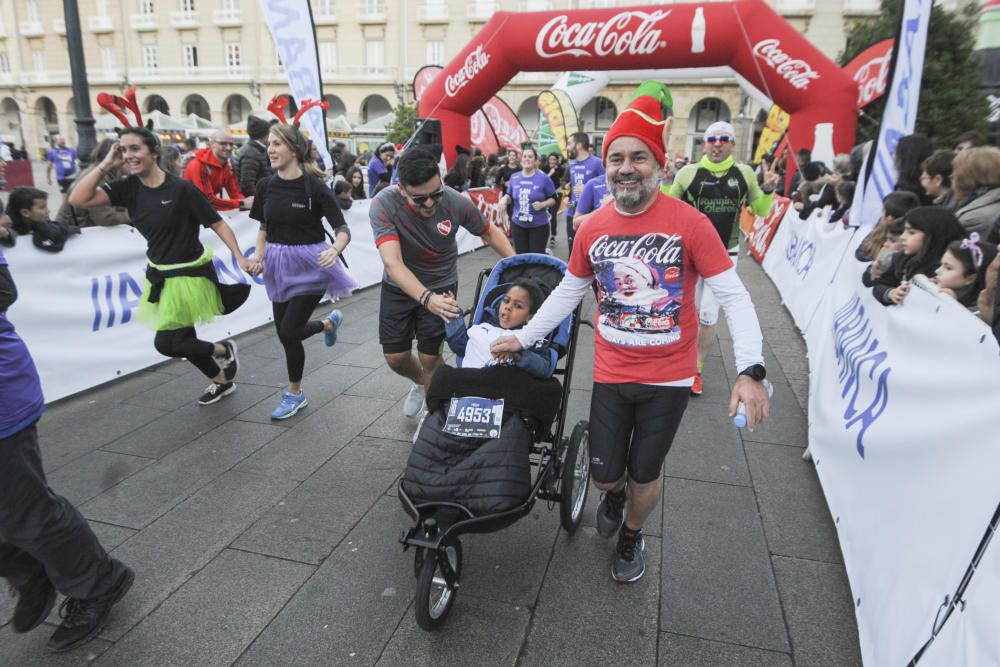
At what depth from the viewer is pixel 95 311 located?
505 centimetres

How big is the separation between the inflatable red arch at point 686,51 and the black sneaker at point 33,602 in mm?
9788

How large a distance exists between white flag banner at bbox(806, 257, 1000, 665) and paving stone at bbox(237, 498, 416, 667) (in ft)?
5.98

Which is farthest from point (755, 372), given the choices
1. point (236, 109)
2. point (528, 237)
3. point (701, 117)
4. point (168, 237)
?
point (236, 109)

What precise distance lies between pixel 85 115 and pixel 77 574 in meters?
7.53

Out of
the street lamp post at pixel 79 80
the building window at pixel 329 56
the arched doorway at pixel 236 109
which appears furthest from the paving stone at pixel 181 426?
the arched doorway at pixel 236 109

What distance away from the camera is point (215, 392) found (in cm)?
476

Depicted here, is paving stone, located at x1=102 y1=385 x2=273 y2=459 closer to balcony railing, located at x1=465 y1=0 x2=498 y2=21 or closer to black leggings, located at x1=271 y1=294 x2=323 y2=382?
black leggings, located at x1=271 y1=294 x2=323 y2=382

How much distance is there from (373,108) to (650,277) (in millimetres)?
45556

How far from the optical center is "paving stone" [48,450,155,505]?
3449 millimetres

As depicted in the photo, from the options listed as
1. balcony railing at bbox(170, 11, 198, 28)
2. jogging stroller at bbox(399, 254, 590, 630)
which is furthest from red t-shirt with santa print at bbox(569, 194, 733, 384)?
balcony railing at bbox(170, 11, 198, 28)

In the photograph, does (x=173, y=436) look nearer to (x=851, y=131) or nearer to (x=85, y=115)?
(x=85, y=115)

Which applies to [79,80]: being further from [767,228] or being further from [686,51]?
[767,228]

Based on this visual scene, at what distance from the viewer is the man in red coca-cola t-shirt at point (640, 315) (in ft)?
7.87

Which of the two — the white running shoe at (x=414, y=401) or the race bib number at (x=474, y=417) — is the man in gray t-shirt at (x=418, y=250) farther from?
the race bib number at (x=474, y=417)
